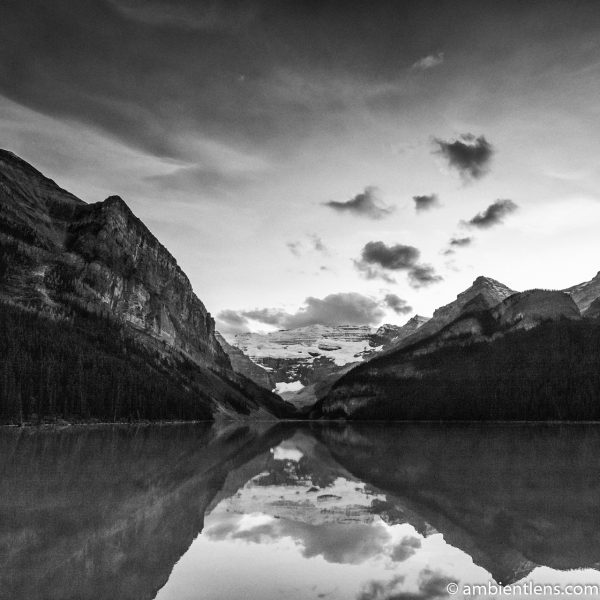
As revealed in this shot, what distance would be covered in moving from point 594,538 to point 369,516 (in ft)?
25.9

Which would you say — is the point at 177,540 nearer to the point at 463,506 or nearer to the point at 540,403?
the point at 463,506

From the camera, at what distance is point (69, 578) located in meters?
13.5

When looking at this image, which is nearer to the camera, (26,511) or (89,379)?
(26,511)

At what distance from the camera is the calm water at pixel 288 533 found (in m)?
13.6

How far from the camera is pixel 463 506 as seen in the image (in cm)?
2339

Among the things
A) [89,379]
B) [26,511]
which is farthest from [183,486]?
[89,379]

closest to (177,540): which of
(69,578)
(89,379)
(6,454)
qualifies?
(69,578)

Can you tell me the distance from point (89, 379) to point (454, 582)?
4631 inches

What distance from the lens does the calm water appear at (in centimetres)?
1356

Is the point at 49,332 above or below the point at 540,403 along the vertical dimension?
above

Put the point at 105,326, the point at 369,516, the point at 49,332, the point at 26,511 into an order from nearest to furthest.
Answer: the point at 26,511, the point at 369,516, the point at 49,332, the point at 105,326

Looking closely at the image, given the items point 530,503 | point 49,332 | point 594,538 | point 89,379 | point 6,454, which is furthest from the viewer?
point 49,332

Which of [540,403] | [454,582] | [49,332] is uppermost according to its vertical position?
[49,332]

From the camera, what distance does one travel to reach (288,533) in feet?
63.9
